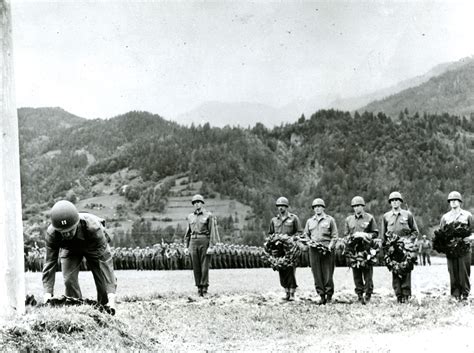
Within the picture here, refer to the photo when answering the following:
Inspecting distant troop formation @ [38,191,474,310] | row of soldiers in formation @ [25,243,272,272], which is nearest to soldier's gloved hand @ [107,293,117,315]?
distant troop formation @ [38,191,474,310]

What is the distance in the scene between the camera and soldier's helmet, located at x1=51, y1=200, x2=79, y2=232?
24.2 feet

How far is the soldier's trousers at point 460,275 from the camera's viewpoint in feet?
42.8

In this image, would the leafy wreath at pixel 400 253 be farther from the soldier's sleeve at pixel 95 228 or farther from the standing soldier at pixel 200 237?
the soldier's sleeve at pixel 95 228

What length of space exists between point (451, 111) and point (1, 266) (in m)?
61.7

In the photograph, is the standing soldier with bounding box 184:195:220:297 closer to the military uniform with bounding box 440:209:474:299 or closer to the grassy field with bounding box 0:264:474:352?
the grassy field with bounding box 0:264:474:352

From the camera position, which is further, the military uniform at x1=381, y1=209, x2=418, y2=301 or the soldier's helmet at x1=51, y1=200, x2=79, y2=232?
the military uniform at x1=381, y1=209, x2=418, y2=301

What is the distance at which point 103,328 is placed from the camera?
6.95 m

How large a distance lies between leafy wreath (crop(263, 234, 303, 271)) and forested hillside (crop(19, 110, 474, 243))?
34939mm

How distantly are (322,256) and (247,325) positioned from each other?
14.8 ft

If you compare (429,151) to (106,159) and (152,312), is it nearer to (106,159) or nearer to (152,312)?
(106,159)

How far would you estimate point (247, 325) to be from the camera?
973cm

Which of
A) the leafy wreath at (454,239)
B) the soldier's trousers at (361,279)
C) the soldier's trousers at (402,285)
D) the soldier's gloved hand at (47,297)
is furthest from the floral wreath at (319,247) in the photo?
the soldier's gloved hand at (47,297)

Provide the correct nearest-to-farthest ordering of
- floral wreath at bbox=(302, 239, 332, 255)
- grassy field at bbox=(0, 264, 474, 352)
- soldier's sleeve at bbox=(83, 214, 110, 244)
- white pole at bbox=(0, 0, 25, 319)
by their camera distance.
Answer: grassy field at bbox=(0, 264, 474, 352) → white pole at bbox=(0, 0, 25, 319) → soldier's sleeve at bbox=(83, 214, 110, 244) → floral wreath at bbox=(302, 239, 332, 255)

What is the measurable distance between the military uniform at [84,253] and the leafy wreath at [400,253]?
6.42m
